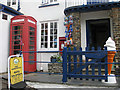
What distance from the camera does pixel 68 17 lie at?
760 cm

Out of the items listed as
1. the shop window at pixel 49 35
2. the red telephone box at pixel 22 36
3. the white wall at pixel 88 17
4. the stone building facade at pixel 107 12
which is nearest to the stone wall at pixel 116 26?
the stone building facade at pixel 107 12

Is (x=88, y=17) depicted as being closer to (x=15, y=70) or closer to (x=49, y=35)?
(x=49, y=35)

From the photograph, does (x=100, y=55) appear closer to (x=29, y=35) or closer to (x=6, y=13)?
(x=29, y=35)

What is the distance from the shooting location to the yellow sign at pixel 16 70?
414cm

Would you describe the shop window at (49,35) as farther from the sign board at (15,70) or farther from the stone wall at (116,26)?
the sign board at (15,70)

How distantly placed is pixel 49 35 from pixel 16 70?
15.8 feet

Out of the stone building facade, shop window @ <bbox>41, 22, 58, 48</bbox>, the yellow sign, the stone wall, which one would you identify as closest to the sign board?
the yellow sign

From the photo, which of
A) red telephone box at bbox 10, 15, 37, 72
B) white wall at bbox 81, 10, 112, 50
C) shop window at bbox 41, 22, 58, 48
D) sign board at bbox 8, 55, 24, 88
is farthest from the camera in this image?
shop window at bbox 41, 22, 58, 48

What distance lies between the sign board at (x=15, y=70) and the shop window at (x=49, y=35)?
13.9 feet

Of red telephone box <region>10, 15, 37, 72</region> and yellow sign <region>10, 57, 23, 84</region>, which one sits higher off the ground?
red telephone box <region>10, 15, 37, 72</region>

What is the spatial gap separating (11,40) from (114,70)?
20.1ft

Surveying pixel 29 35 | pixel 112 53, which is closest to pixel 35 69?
pixel 29 35

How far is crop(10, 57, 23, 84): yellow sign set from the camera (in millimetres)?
4141

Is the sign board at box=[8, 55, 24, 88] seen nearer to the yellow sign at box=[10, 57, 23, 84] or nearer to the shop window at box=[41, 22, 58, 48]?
the yellow sign at box=[10, 57, 23, 84]
